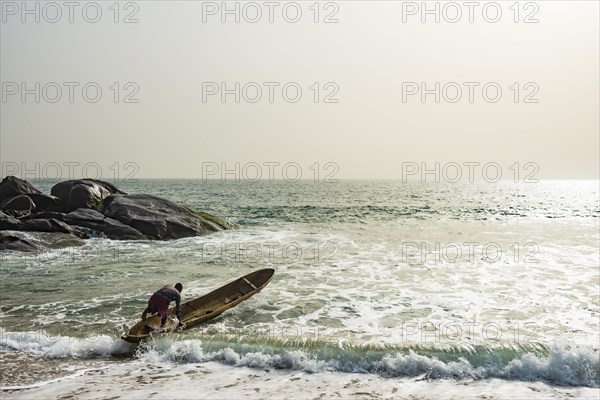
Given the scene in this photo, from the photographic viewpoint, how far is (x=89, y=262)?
2327cm

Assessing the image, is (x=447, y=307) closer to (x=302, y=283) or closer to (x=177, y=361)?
(x=302, y=283)

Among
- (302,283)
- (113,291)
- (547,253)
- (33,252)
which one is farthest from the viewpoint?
(547,253)

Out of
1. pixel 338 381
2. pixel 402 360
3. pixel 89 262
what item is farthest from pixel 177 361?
pixel 89 262

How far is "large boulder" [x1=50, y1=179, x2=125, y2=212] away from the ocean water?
5.96 m

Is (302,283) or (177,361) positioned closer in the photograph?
(177,361)

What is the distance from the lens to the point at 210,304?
51.2 feet

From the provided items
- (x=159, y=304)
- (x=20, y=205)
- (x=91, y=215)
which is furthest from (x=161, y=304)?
(x=20, y=205)

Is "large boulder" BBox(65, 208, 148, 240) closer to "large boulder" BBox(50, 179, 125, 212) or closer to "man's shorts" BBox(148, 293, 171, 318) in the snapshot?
"large boulder" BBox(50, 179, 125, 212)

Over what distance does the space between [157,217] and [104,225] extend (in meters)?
3.53

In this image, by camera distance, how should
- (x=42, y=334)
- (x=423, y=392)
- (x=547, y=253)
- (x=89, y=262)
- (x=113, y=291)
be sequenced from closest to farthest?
(x=423, y=392)
(x=42, y=334)
(x=113, y=291)
(x=89, y=262)
(x=547, y=253)

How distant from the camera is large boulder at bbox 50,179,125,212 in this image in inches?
1377

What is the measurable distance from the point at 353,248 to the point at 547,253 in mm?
11823

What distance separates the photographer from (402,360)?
10570 millimetres

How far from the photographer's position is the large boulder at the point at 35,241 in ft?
84.3
